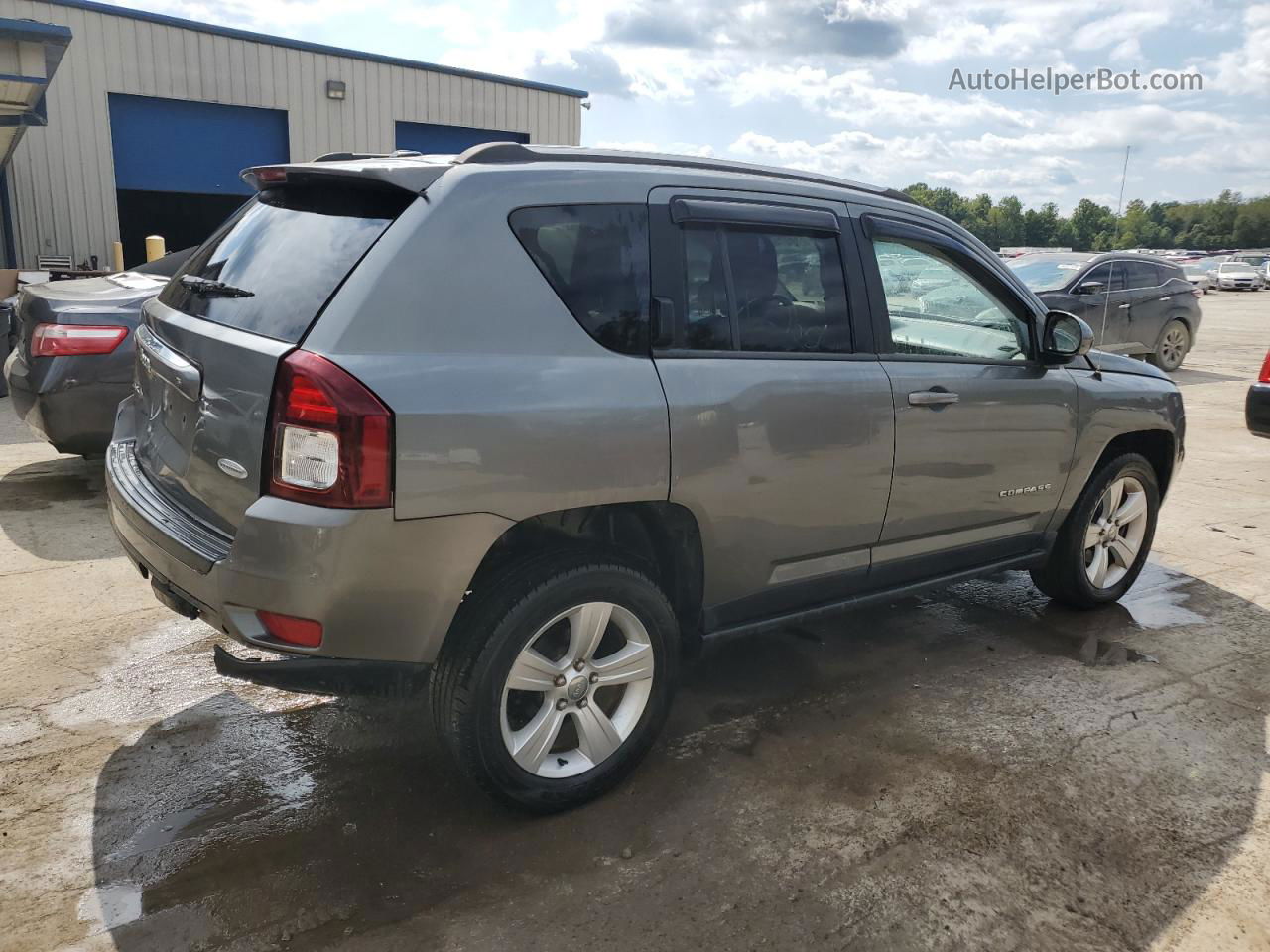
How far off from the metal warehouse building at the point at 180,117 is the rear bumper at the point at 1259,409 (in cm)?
1321

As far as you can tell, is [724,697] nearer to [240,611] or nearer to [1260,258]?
[240,611]

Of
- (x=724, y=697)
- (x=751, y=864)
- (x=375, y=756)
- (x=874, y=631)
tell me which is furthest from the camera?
(x=874, y=631)

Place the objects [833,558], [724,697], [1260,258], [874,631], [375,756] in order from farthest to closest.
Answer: [1260,258] < [874,631] < [724,697] < [833,558] < [375,756]

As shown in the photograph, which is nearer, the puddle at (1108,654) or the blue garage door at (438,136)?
the puddle at (1108,654)

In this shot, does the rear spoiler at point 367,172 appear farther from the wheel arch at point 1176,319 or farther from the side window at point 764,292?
the wheel arch at point 1176,319

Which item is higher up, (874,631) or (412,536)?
(412,536)

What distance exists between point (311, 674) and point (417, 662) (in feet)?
0.90

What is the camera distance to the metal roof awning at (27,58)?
8.18m

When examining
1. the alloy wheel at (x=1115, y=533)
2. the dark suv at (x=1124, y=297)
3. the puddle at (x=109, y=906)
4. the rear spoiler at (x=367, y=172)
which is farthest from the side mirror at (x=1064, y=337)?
the dark suv at (x=1124, y=297)

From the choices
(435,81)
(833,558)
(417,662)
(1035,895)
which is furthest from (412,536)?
(435,81)

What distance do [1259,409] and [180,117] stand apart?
50.2 ft

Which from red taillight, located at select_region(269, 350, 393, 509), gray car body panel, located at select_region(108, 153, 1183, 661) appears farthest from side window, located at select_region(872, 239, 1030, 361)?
red taillight, located at select_region(269, 350, 393, 509)

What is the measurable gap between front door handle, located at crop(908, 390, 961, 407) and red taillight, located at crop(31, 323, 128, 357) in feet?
15.2

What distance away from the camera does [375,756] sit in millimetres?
3287
